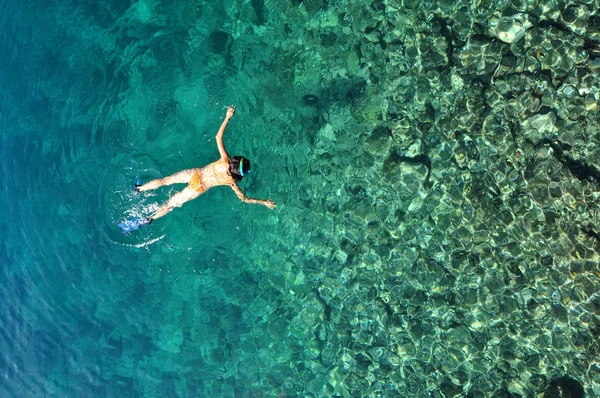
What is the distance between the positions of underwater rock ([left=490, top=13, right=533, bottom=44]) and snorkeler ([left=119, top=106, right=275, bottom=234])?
4.49 m

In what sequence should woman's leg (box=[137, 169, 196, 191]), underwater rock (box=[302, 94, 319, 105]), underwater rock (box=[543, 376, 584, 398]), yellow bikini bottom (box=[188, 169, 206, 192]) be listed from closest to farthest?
1. underwater rock (box=[543, 376, 584, 398])
2. yellow bikini bottom (box=[188, 169, 206, 192])
3. woman's leg (box=[137, 169, 196, 191])
4. underwater rock (box=[302, 94, 319, 105])

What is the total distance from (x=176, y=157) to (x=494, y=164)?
5.92 metres

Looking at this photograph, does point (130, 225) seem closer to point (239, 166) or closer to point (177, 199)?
point (177, 199)

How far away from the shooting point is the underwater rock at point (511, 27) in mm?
7176

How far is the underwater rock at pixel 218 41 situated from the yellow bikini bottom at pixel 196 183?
292 centimetres

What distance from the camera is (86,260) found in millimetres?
10109

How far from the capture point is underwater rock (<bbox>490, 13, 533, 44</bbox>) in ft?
23.5

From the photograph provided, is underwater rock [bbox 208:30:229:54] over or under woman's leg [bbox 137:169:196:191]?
over

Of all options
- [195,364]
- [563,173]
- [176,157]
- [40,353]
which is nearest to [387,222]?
[563,173]

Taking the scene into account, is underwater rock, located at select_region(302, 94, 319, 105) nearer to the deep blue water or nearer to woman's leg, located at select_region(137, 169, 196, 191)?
the deep blue water

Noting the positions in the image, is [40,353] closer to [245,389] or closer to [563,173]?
[245,389]

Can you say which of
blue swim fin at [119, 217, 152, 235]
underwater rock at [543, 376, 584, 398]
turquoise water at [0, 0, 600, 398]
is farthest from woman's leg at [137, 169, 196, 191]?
underwater rock at [543, 376, 584, 398]

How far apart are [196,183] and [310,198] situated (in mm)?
2411

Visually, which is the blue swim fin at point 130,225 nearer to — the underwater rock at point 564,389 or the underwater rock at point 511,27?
the underwater rock at point 511,27
